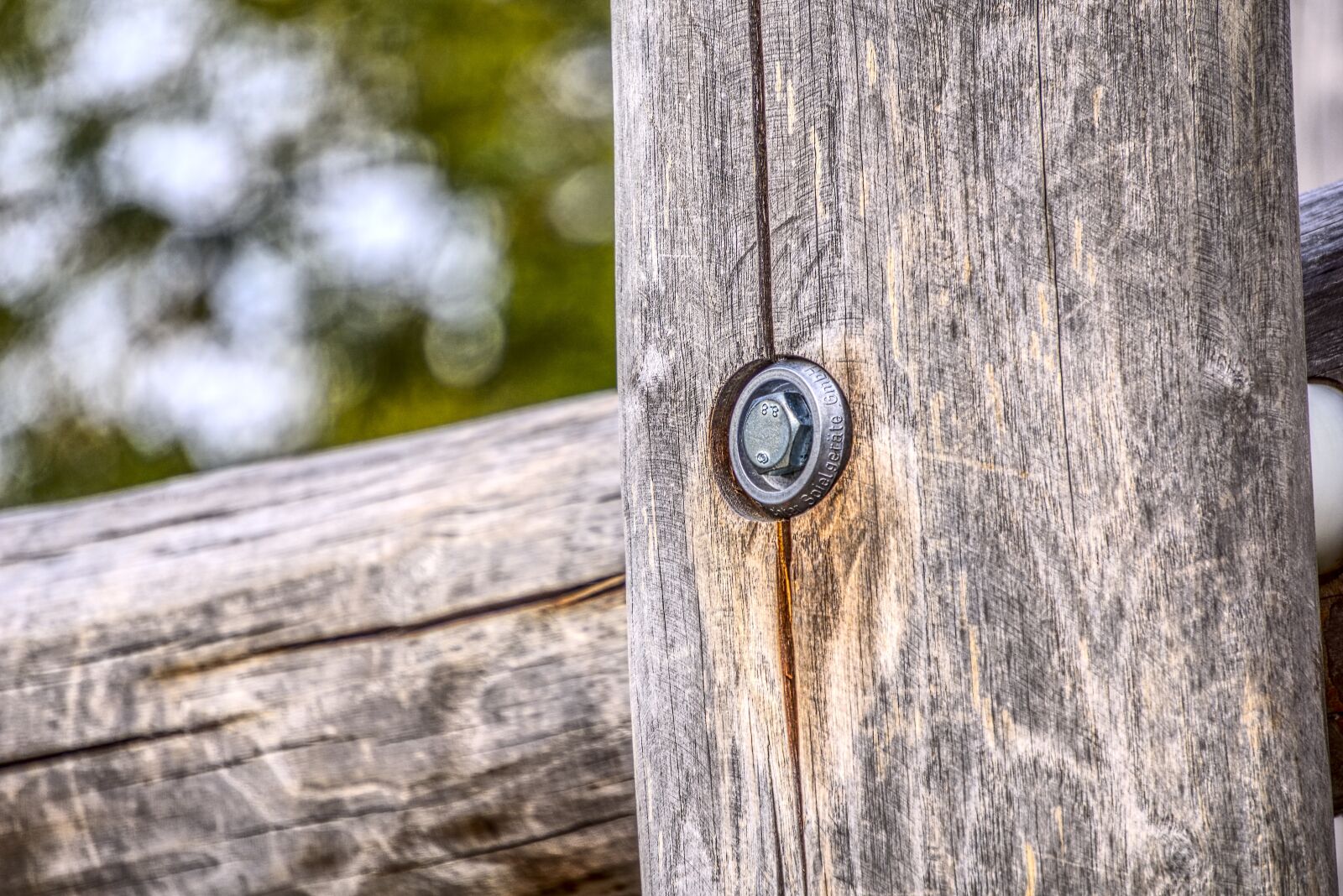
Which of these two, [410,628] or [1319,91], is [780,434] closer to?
[410,628]

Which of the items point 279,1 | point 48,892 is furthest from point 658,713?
point 279,1

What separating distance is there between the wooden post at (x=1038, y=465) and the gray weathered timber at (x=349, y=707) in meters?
0.62

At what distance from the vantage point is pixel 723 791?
664 millimetres

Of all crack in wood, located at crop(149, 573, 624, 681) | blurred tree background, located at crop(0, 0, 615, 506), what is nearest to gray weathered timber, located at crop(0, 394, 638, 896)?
crack in wood, located at crop(149, 573, 624, 681)

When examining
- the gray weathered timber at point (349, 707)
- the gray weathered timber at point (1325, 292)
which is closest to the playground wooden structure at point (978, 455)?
the gray weathered timber at point (1325, 292)

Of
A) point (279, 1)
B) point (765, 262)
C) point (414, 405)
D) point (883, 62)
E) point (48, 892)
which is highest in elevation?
point (279, 1)

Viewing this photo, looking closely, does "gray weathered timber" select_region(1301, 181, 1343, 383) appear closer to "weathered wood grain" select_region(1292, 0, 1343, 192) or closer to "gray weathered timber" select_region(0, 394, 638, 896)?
"gray weathered timber" select_region(0, 394, 638, 896)

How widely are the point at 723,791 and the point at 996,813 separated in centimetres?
17

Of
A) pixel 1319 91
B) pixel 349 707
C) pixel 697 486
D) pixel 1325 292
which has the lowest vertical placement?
pixel 349 707

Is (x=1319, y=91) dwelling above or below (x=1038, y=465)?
above

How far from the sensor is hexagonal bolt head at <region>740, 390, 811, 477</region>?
63cm

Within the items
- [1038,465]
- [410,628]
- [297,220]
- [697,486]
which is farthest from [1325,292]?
[297,220]

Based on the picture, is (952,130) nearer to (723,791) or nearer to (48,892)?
(723,791)

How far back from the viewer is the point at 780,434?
0.63 m
